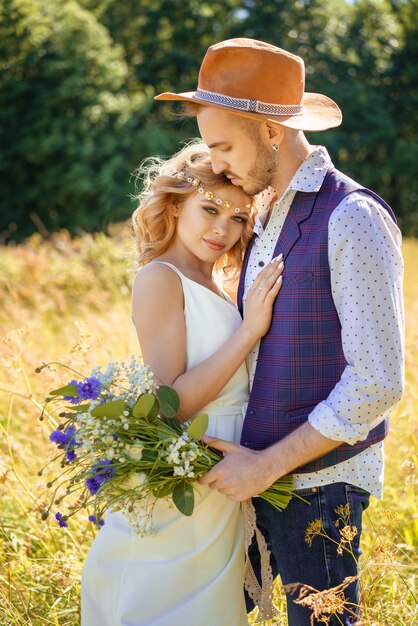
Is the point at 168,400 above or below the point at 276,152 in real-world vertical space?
below

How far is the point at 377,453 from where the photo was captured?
101 inches

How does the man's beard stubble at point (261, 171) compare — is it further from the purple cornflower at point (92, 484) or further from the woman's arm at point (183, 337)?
the purple cornflower at point (92, 484)

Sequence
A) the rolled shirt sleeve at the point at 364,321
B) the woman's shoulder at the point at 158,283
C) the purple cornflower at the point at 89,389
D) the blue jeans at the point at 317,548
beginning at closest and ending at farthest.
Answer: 1. the rolled shirt sleeve at the point at 364,321
2. the purple cornflower at the point at 89,389
3. the blue jeans at the point at 317,548
4. the woman's shoulder at the point at 158,283

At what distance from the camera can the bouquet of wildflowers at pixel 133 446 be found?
93.8 inches

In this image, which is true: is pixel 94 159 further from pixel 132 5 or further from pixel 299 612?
pixel 299 612

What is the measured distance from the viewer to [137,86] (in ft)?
97.6

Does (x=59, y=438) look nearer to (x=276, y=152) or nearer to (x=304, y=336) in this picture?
(x=304, y=336)

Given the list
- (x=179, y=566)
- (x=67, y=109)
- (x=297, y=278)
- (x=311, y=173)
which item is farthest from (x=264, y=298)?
(x=67, y=109)

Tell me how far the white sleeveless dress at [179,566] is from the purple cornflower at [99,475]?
268 millimetres

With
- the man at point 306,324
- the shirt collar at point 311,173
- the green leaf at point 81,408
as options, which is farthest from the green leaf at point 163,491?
the shirt collar at point 311,173

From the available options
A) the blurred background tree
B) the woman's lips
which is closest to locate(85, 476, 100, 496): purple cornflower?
the woman's lips

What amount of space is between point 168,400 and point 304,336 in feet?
1.58

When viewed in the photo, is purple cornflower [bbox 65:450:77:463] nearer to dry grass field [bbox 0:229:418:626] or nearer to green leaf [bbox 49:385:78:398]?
green leaf [bbox 49:385:78:398]

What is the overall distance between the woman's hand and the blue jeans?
565 millimetres
